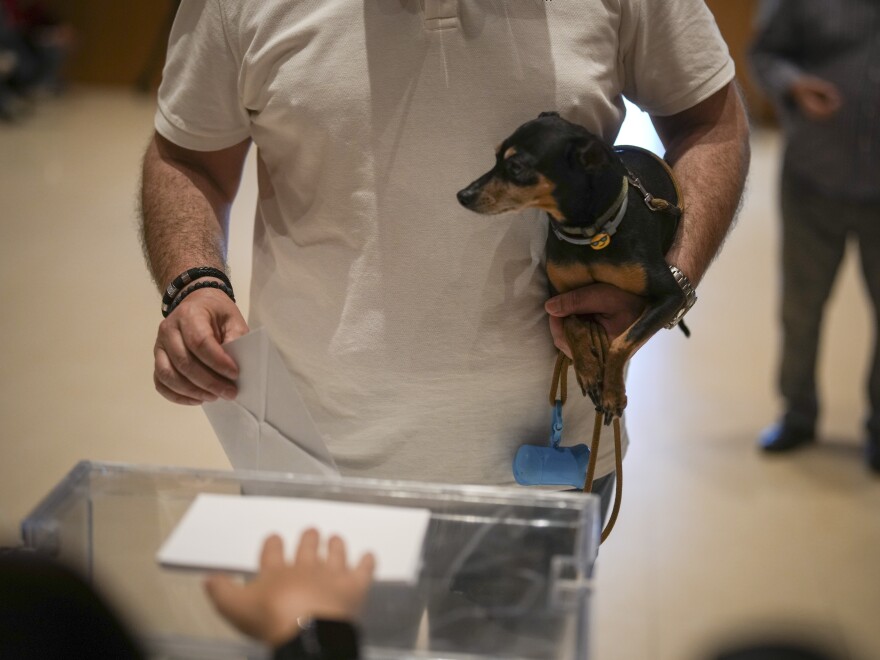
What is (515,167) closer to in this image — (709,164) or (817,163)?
(709,164)

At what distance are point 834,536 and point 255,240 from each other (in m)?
1.98

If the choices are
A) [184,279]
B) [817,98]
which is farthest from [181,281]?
[817,98]

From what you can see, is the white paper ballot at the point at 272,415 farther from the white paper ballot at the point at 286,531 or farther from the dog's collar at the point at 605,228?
the dog's collar at the point at 605,228

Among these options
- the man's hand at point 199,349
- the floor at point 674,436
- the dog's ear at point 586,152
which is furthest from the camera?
the floor at point 674,436

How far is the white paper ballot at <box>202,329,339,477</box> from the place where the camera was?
3.47 ft

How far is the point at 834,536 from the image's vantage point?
→ 2623mm

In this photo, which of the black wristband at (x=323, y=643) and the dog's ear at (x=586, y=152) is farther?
the dog's ear at (x=586, y=152)

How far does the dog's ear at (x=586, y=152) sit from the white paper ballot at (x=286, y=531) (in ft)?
1.27

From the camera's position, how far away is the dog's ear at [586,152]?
98 cm

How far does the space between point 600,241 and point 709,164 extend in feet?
0.86

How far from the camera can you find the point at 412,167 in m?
1.12

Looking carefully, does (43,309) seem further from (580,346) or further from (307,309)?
(580,346)

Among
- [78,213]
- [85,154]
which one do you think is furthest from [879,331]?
[85,154]

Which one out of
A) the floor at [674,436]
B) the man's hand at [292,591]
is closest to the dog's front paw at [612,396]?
the man's hand at [292,591]
